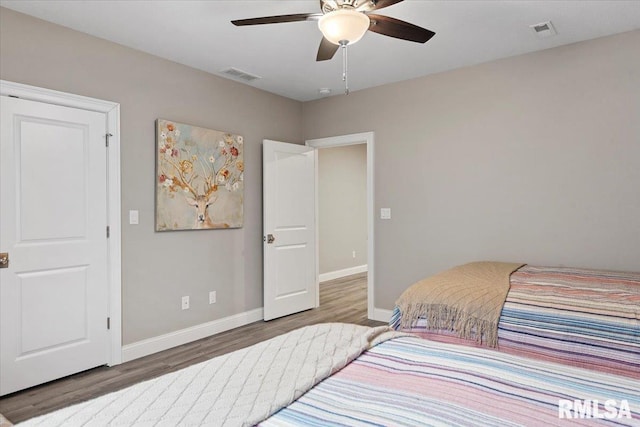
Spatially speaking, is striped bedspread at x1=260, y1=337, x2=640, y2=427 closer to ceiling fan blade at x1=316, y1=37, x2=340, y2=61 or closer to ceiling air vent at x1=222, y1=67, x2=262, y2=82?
ceiling fan blade at x1=316, y1=37, x2=340, y2=61

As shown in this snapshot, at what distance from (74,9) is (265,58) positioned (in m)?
1.46

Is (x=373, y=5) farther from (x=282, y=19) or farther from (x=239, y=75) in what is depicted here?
(x=239, y=75)

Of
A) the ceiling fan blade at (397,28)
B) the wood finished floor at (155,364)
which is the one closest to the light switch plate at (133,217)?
the wood finished floor at (155,364)

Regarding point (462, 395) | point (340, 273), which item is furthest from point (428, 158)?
point (340, 273)

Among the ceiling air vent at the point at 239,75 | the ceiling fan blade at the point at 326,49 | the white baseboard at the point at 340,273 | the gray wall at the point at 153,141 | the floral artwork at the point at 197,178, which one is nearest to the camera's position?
the ceiling fan blade at the point at 326,49

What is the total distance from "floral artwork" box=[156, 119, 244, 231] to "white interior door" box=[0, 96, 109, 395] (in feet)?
1.60

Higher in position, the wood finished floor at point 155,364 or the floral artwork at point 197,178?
the floral artwork at point 197,178

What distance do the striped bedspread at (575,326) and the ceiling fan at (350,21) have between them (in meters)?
1.61

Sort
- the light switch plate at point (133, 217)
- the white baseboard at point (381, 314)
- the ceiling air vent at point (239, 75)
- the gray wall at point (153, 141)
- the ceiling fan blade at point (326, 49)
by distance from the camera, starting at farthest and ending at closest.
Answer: the white baseboard at point (381, 314) < the ceiling air vent at point (239, 75) < the light switch plate at point (133, 217) < the gray wall at point (153, 141) < the ceiling fan blade at point (326, 49)

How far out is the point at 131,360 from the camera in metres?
3.30

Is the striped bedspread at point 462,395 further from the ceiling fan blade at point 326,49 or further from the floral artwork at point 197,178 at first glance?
the floral artwork at point 197,178

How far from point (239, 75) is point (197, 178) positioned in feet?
3.68

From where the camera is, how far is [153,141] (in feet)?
11.5

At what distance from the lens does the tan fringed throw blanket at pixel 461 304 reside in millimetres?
2246
